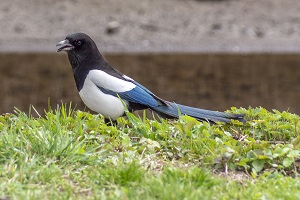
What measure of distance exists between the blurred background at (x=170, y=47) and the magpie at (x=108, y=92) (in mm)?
5882

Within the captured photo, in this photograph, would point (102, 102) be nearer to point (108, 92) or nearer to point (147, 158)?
point (108, 92)

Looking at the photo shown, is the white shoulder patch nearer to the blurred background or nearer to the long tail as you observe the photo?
the long tail

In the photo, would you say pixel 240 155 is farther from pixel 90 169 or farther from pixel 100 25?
pixel 100 25

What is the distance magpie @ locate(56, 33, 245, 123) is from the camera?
7.46 m

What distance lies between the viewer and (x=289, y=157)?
6.35 metres

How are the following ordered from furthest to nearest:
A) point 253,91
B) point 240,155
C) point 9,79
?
point 9,79, point 253,91, point 240,155

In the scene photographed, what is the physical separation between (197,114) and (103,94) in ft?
2.84

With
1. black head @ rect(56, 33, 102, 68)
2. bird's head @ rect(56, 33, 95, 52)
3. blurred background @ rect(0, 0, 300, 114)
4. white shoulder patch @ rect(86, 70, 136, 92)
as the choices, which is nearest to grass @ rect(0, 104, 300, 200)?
white shoulder patch @ rect(86, 70, 136, 92)

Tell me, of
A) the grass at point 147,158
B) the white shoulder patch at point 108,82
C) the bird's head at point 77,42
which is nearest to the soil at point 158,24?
the bird's head at point 77,42

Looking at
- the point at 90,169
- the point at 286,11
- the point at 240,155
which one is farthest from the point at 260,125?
the point at 286,11

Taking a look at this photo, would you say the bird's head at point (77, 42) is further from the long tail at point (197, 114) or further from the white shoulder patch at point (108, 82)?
the long tail at point (197, 114)

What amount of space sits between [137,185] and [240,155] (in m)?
1.08

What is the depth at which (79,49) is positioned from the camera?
784cm

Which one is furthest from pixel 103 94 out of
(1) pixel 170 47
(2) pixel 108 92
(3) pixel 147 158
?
(1) pixel 170 47
